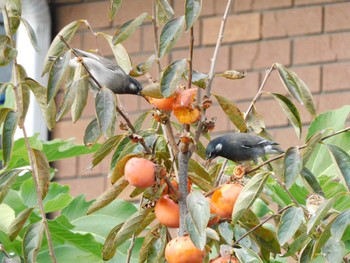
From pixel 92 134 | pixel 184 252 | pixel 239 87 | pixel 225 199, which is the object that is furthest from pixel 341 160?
pixel 239 87

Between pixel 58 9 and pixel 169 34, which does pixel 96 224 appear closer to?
pixel 169 34

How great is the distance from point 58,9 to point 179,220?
3276 millimetres

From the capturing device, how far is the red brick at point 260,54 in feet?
14.9

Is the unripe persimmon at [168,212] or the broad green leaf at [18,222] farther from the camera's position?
the broad green leaf at [18,222]

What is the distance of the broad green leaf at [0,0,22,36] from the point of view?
1947 mm

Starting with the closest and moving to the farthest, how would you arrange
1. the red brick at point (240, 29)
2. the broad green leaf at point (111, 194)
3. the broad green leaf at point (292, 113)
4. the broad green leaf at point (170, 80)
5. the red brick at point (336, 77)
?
1. the broad green leaf at point (170, 80)
2. the broad green leaf at point (111, 194)
3. the broad green leaf at point (292, 113)
4. the red brick at point (336, 77)
5. the red brick at point (240, 29)

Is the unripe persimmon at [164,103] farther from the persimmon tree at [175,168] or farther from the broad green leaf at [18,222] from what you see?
the broad green leaf at [18,222]

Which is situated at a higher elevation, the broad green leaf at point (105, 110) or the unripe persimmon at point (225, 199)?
the broad green leaf at point (105, 110)

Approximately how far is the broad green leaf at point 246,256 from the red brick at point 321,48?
8.86 feet

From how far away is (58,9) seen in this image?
16.4ft

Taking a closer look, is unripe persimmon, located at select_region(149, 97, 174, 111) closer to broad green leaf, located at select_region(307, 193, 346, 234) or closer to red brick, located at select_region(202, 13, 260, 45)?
broad green leaf, located at select_region(307, 193, 346, 234)

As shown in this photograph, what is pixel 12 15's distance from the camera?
1972 millimetres

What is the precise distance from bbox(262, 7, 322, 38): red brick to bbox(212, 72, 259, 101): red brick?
0.59 feet

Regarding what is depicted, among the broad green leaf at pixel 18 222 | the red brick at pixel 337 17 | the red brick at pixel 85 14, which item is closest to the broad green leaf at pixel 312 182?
the broad green leaf at pixel 18 222
